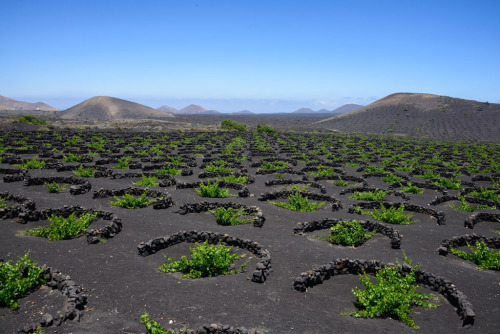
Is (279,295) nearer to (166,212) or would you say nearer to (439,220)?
(166,212)

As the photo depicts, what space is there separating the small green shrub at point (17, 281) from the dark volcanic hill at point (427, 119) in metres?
95.1

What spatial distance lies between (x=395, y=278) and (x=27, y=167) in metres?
26.7

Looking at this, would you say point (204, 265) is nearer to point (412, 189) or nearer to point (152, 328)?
point (152, 328)

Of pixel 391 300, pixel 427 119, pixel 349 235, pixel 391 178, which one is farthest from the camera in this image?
pixel 427 119

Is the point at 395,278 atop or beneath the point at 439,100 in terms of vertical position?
beneath

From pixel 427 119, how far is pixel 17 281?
12083 centimetres

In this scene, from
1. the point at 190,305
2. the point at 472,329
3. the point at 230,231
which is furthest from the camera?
the point at 230,231

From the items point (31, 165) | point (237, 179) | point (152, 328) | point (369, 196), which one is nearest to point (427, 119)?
point (369, 196)

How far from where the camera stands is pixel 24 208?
14719 millimetres

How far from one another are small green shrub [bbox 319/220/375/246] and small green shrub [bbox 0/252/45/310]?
33.6ft

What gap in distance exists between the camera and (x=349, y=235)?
531 inches

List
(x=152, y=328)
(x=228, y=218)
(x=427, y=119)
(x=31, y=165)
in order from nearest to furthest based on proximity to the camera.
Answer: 1. (x=152, y=328)
2. (x=228, y=218)
3. (x=31, y=165)
4. (x=427, y=119)

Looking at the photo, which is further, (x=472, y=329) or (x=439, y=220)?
(x=439, y=220)

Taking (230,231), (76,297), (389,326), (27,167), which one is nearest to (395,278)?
(389,326)
